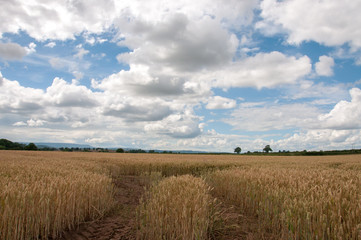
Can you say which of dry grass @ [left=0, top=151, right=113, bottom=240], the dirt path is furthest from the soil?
dry grass @ [left=0, top=151, right=113, bottom=240]

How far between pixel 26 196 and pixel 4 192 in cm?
40

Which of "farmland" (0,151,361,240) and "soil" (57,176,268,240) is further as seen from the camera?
"soil" (57,176,268,240)

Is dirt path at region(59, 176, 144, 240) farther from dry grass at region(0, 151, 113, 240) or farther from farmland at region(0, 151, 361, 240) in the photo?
dry grass at region(0, 151, 113, 240)

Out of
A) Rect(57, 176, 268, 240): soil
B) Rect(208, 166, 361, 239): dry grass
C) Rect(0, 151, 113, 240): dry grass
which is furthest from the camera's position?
Rect(57, 176, 268, 240): soil

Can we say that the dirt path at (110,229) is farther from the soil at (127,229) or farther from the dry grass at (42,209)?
the dry grass at (42,209)

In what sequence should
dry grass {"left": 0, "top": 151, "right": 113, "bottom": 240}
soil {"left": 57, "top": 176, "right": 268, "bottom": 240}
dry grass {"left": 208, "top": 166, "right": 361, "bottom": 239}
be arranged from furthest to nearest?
soil {"left": 57, "top": 176, "right": 268, "bottom": 240} → dry grass {"left": 0, "top": 151, "right": 113, "bottom": 240} → dry grass {"left": 208, "top": 166, "right": 361, "bottom": 239}

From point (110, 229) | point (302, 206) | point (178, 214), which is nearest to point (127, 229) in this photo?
point (110, 229)

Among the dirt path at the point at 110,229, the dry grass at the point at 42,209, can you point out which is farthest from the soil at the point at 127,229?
the dry grass at the point at 42,209

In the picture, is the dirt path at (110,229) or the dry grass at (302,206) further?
the dirt path at (110,229)

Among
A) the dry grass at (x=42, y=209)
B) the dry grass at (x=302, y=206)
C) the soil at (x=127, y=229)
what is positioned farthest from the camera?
the soil at (x=127, y=229)

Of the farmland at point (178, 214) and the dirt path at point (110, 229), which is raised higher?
the farmland at point (178, 214)

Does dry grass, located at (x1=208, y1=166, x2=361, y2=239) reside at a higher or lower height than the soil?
higher

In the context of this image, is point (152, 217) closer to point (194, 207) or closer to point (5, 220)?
point (194, 207)

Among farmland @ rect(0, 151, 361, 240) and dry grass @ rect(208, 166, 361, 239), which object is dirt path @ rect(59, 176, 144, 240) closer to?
farmland @ rect(0, 151, 361, 240)
